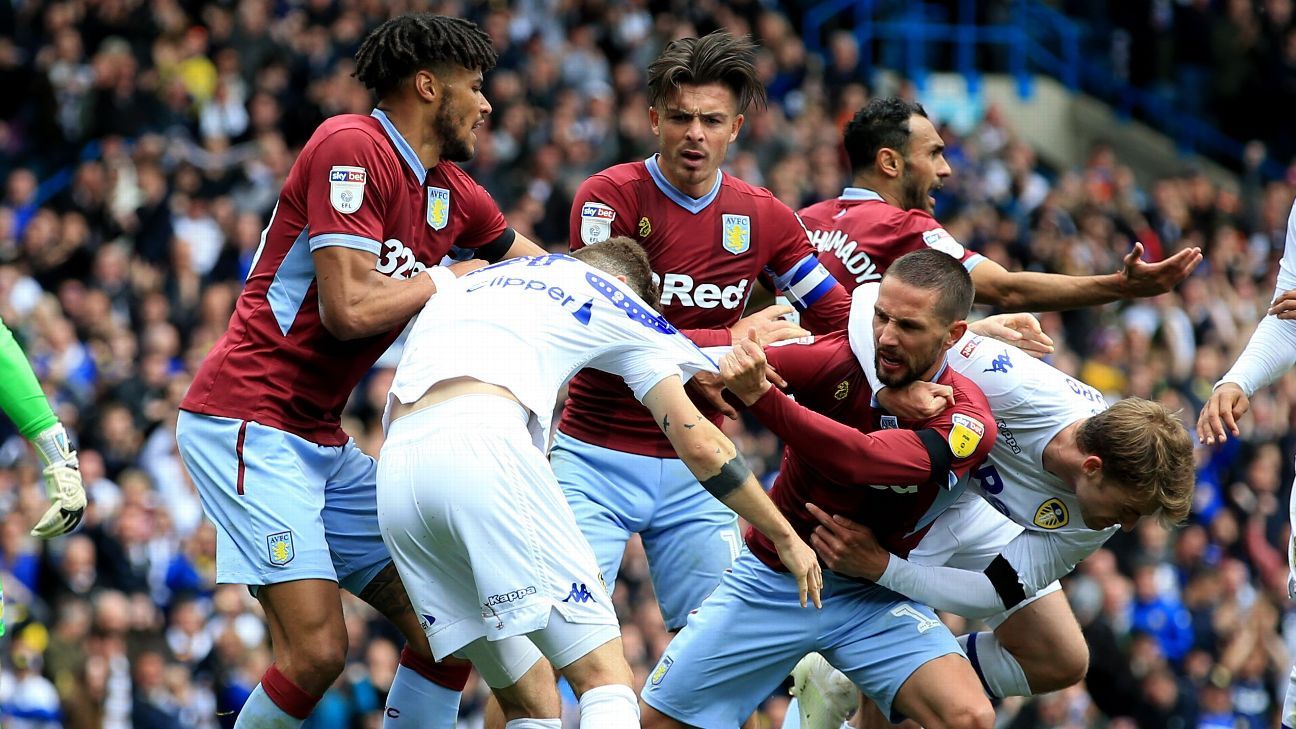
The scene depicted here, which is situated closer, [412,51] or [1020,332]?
[412,51]

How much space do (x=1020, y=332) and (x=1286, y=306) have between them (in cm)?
116

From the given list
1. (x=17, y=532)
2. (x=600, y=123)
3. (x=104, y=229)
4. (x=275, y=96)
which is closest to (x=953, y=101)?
(x=600, y=123)

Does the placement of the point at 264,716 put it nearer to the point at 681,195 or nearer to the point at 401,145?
the point at 401,145

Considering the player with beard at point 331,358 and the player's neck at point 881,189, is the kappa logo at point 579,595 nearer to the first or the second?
the player with beard at point 331,358

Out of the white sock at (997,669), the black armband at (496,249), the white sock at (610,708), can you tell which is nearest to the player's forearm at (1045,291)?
the white sock at (997,669)

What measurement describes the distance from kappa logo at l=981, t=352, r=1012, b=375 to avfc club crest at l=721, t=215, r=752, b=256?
48.7 inches

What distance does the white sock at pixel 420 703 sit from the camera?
7.00 m

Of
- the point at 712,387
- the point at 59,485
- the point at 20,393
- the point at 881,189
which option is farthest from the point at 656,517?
the point at 20,393

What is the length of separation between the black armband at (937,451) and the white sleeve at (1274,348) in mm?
1686

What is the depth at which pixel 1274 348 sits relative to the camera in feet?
24.8

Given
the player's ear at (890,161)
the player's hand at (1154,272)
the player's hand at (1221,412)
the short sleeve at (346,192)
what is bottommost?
the player's hand at (1221,412)

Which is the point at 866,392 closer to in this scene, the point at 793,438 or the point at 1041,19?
the point at 793,438

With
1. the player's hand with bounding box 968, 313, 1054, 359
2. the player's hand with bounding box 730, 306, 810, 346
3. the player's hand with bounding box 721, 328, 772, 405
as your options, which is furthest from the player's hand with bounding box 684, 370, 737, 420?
the player's hand with bounding box 968, 313, 1054, 359

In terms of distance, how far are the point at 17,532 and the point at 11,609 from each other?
2.45 ft
